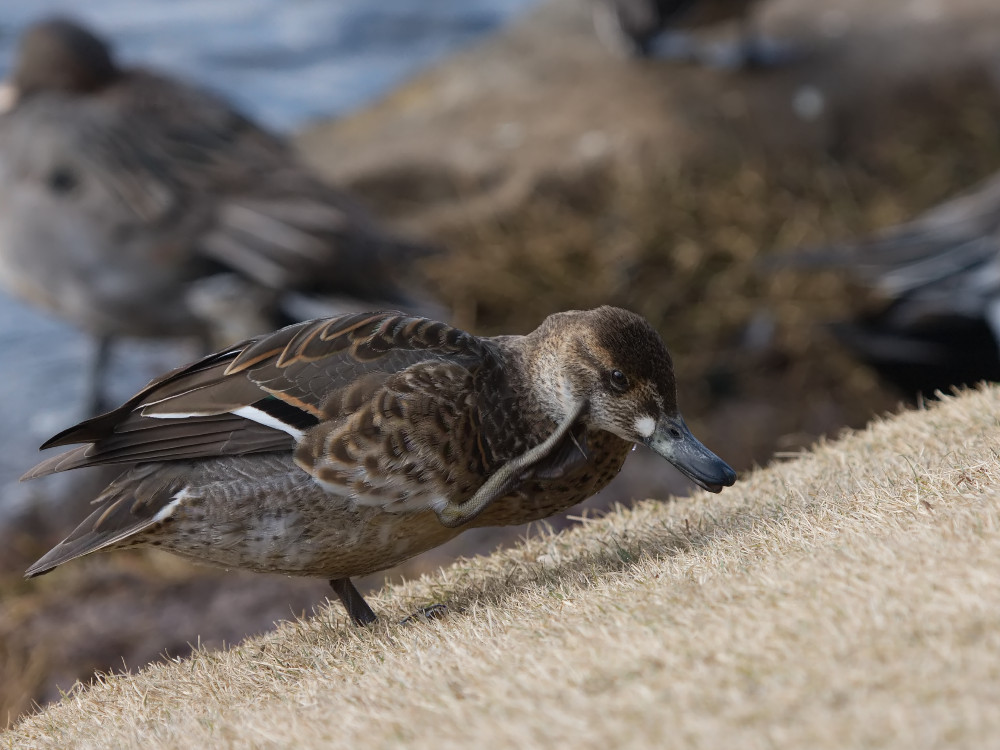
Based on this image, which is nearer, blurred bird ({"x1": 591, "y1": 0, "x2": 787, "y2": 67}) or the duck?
the duck

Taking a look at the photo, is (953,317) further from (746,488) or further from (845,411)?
(746,488)

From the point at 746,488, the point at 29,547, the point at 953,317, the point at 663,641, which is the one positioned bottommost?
the point at 29,547

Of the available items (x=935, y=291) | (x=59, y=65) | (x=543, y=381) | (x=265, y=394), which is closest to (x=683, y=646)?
(x=543, y=381)

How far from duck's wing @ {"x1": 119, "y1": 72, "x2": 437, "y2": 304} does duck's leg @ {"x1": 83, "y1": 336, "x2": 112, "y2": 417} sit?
4.18 feet

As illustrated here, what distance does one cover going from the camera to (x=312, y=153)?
8.83 m

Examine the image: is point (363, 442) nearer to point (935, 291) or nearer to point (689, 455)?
point (689, 455)

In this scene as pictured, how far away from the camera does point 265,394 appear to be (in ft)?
8.50

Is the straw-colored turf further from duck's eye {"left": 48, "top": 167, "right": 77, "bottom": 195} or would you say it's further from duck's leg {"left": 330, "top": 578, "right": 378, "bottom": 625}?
duck's eye {"left": 48, "top": 167, "right": 77, "bottom": 195}

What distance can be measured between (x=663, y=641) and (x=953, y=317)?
4.00 metres

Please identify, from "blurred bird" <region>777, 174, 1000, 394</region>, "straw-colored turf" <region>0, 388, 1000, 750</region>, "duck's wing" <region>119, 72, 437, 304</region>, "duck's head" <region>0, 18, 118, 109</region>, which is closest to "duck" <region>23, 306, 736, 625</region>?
"straw-colored turf" <region>0, 388, 1000, 750</region>

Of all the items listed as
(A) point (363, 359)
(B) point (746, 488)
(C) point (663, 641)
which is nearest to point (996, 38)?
(B) point (746, 488)

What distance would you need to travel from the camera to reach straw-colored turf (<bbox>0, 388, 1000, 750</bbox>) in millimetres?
1493

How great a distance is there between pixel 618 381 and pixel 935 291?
3.25m

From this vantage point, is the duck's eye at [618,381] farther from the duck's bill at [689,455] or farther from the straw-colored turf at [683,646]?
the straw-colored turf at [683,646]
